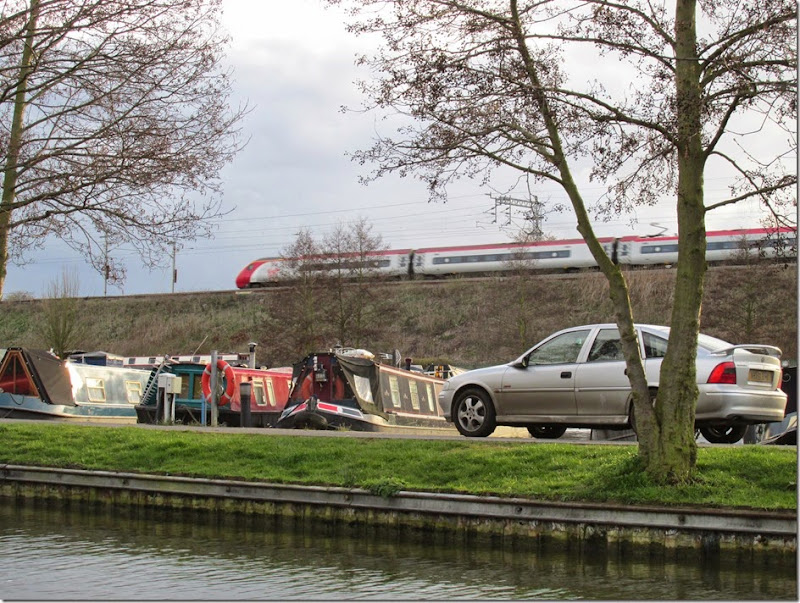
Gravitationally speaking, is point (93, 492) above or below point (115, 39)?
below

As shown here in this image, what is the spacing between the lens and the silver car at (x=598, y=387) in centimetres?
1359

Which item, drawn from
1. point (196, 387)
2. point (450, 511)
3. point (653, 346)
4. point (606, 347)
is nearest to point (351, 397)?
point (196, 387)

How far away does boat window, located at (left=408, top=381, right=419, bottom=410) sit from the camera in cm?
2767

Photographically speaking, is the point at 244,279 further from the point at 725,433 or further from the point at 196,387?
the point at 725,433

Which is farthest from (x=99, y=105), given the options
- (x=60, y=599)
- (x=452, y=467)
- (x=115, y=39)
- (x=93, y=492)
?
(x=60, y=599)

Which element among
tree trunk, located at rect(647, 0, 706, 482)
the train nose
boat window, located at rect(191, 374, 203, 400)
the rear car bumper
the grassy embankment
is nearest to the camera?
the grassy embankment

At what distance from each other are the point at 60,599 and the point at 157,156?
26.9ft

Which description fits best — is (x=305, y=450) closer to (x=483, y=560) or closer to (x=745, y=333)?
(x=483, y=560)

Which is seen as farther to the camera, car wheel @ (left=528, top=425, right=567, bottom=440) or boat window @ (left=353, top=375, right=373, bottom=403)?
boat window @ (left=353, top=375, right=373, bottom=403)

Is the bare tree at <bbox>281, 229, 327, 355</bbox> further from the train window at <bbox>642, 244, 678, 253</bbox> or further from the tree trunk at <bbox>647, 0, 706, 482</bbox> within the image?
the tree trunk at <bbox>647, 0, 706, 482</bbox>

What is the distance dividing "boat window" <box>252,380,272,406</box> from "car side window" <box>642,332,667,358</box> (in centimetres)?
1453

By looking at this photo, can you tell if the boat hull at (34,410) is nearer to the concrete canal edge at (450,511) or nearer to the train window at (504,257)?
the concrete canal edge at (450,511)

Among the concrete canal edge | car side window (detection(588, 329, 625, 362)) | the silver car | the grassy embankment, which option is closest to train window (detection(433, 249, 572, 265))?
the silver car

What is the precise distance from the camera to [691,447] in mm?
10945
